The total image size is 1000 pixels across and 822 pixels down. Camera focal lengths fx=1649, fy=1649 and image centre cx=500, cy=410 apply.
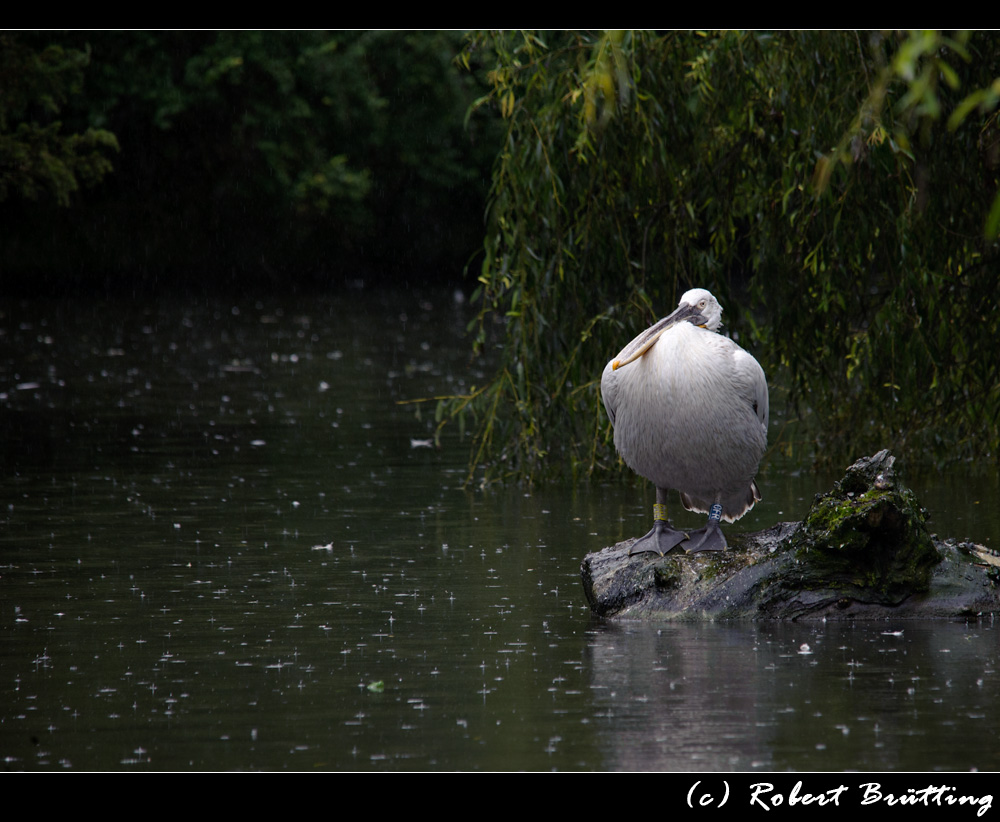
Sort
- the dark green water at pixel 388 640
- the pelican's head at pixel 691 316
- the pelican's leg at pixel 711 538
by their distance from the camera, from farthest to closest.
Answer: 1. the pelican's leg at pixel 711 538
2. the pelican's head at pixel 691 316
3. the dark green water at pixel 388 640

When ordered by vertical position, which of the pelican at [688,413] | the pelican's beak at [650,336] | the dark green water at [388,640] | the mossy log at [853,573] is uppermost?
the pelican's beak at [650,336]

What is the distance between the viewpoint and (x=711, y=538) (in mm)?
7852

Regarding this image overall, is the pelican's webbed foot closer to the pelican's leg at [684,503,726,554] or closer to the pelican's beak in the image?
the pelican's leg at [684,503,726,554]

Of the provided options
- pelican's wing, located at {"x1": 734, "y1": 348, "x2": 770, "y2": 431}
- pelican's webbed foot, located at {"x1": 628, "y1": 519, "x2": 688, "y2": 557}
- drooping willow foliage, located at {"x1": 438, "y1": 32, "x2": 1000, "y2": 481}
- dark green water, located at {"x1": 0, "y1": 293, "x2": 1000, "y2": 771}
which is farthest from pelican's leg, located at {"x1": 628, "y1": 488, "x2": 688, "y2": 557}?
drooping willow foliage, located at {"x1": 438, "y1": 32, "x2": 1000, "y2": 481}

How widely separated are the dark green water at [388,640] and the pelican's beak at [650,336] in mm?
1227

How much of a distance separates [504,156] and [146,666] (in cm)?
479

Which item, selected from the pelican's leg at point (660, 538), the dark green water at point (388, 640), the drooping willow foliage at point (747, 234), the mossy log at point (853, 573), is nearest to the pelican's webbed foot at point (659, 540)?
the pelican's leg at point (660, 538)

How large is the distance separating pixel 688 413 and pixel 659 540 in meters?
0.68

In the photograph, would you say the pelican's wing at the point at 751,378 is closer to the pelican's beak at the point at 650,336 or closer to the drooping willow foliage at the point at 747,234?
the pelican's beak at the point at 650,336

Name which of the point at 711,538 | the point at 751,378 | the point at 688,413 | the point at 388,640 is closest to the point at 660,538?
the point at 711,538

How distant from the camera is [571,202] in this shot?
10539 millimetres

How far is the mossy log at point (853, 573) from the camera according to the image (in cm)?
739
